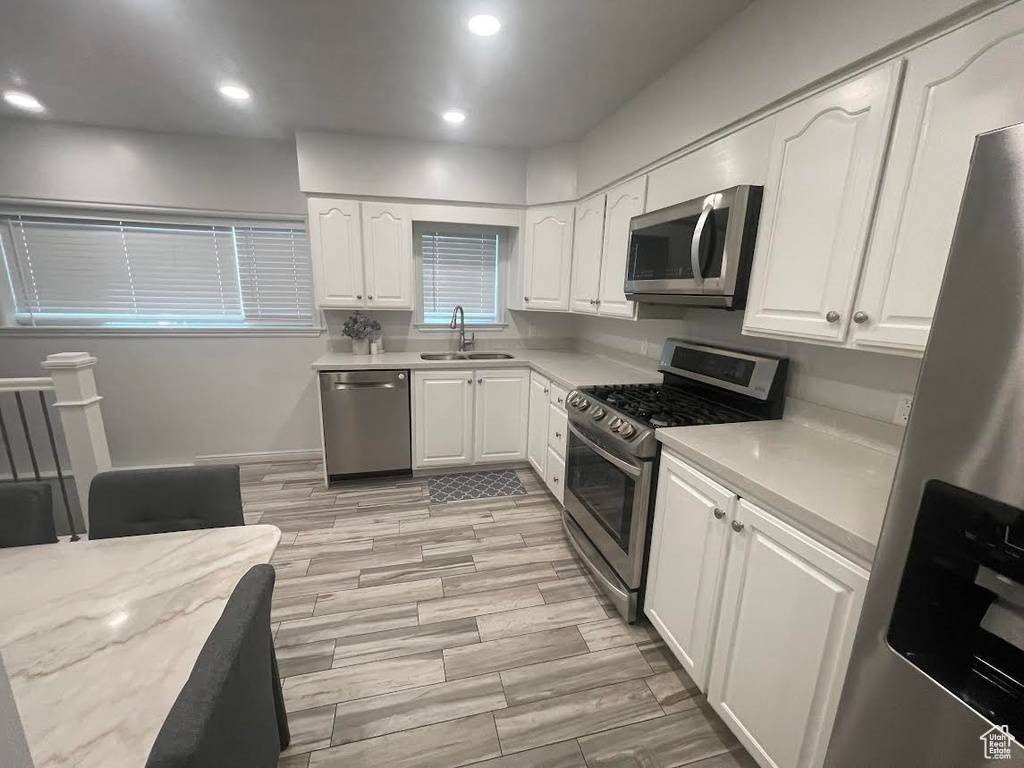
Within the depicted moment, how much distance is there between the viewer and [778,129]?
1.49 metres

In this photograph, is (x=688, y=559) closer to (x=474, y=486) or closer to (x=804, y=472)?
(x=804, y=472)

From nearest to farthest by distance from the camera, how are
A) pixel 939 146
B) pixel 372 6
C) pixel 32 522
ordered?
pixel 939 146, pixel 32 522, pixel 372 6

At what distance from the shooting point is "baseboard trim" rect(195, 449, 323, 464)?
3.58m

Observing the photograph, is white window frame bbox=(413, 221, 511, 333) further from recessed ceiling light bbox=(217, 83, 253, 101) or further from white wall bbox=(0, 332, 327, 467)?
recessed ceiling light bbox=(217, 83, 253, 101)

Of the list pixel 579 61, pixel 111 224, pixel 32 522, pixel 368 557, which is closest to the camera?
pixel 32 522

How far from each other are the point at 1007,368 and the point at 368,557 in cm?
259

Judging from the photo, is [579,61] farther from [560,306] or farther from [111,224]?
[111,224]

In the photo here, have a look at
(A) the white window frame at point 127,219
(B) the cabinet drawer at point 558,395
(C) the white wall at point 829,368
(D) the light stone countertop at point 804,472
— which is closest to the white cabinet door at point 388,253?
(A) the white window frame at point 127,219

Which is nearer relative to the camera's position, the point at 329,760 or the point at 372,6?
the point at 329,760

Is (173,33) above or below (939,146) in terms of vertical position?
above

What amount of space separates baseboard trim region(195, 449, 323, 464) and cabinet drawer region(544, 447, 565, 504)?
2240 millimetres

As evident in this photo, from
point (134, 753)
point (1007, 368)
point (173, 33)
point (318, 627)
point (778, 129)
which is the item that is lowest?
point (318, 627)

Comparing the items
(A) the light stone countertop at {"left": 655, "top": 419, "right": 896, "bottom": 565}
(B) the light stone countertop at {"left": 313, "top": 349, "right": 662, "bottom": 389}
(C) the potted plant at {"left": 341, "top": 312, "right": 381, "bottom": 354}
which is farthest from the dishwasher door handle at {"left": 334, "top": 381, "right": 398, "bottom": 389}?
(A) the light stone countertop at {"left": 655, "top": 419, "right": 896, "bottom": 565}

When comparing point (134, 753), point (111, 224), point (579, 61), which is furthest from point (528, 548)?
point (111, 224)
